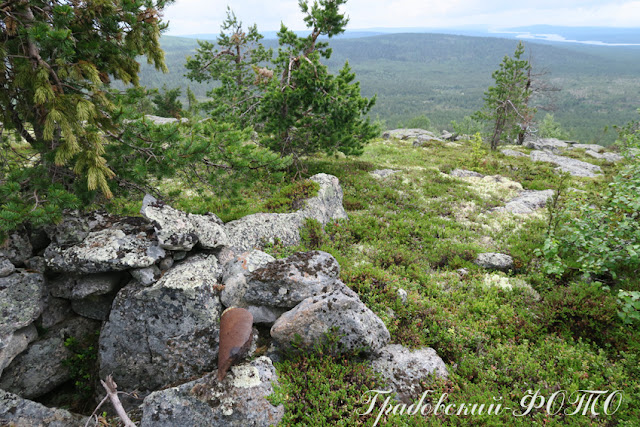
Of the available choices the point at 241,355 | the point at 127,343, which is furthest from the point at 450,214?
the point at 127,343

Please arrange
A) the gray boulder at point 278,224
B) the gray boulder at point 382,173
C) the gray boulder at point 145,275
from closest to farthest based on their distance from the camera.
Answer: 1. the gray boulder at point 145,275
2. the gray boulder at point 278,224
3. the gray boulder at point 382,173

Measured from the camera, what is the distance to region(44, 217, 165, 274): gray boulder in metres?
7.00

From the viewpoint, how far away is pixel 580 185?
20.4 m

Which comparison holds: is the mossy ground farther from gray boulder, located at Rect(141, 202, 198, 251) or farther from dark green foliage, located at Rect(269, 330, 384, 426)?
gray boulder, located at Rect(141, 202, 198, 251)

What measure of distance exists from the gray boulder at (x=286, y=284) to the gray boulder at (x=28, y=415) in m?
4.12

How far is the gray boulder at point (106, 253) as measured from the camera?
23.0 ft

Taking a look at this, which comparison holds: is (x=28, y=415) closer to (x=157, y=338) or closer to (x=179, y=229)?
(x=157, y=338)

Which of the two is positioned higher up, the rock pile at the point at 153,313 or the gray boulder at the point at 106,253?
the gray boulder at the point at 106,253

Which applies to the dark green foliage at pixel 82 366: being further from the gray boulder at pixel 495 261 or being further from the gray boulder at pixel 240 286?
the gray boulder at pixel 495 261

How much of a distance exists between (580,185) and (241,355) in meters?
23.8

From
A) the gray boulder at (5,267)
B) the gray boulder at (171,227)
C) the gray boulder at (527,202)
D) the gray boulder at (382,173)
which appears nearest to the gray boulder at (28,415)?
the gray boulder at (5,267)

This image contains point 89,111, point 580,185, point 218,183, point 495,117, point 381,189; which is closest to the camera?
point 89,111

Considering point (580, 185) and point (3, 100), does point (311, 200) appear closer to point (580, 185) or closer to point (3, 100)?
point (3, 100)

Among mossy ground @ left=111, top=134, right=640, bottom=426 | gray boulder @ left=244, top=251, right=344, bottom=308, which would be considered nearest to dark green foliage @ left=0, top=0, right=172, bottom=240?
mossy ground @ left=111, top=134, right=640, bottom=426
